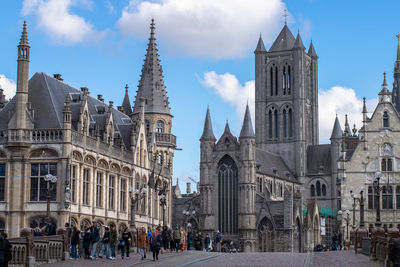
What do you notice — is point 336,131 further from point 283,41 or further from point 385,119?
point 385,119

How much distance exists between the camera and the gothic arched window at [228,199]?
95.7 m

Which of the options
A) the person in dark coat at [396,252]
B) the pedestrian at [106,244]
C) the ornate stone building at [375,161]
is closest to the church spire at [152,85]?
the ornate stone building at [375,161]

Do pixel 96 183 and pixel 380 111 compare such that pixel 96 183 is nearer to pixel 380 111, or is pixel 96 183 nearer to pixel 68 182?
pixel 68 182

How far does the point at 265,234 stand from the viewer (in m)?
94.4

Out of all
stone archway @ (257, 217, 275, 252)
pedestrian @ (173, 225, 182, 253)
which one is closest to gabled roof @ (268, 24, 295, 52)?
stone archway @ (257, 217, 275, 252)

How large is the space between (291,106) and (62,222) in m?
73.8

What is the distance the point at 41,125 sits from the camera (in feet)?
185

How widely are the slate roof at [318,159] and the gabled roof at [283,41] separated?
1707 centimetres

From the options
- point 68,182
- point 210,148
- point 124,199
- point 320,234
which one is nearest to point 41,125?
point 68,182

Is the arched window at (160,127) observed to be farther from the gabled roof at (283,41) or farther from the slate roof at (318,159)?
the gabled roof at (283,41)

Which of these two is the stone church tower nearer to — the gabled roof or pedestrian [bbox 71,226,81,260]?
the gabled roof

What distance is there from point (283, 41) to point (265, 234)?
143 ft

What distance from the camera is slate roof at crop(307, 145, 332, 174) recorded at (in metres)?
120

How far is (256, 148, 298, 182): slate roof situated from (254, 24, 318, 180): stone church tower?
2.76 meters
